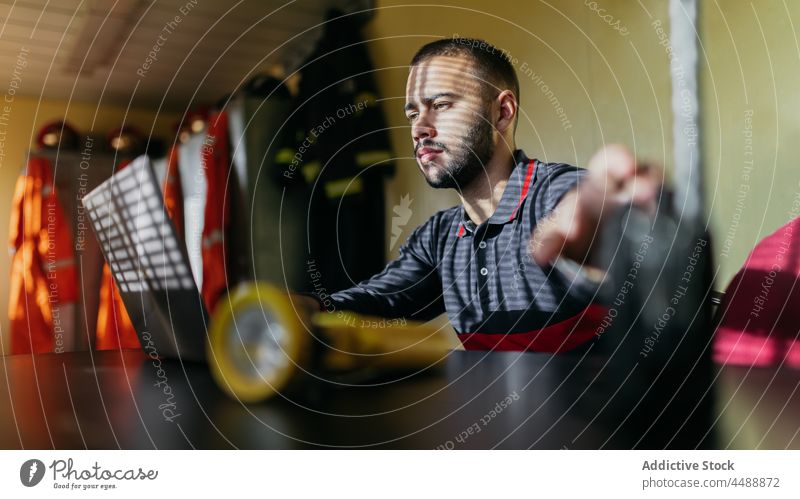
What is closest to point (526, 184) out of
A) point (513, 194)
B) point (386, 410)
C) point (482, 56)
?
point (513, 194)

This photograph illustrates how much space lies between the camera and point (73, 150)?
0.54 meters

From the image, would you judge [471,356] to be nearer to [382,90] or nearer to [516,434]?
[516,434]

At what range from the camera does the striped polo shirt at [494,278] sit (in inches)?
22.1

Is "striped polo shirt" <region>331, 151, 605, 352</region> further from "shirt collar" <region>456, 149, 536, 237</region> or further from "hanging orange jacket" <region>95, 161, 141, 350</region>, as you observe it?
"hanging orange jacket" <region>95, 161, 141, 350</region>

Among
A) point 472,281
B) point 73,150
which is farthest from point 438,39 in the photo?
point 73,150

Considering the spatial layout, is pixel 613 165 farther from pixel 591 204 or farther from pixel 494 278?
pixel 494 278

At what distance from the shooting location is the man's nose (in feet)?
1.83

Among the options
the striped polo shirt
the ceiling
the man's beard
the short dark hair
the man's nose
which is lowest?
the striped polo shirt

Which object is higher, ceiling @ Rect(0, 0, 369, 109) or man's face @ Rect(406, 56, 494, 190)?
ceiling @ Rect(0, 0, 369, 109)

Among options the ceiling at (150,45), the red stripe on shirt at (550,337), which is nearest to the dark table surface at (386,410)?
the red stripe on shirt at (550,337)

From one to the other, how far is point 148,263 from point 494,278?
0.99ft

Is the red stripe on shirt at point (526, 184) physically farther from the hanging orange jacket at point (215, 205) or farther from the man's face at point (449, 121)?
the hanging orange jacket at point (215, 205)

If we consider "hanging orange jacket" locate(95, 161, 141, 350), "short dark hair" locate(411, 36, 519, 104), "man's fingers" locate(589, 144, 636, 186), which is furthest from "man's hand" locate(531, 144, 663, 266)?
"hanging orange jacket" locate(95, 161, 141, 350)

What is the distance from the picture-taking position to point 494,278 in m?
0.57
